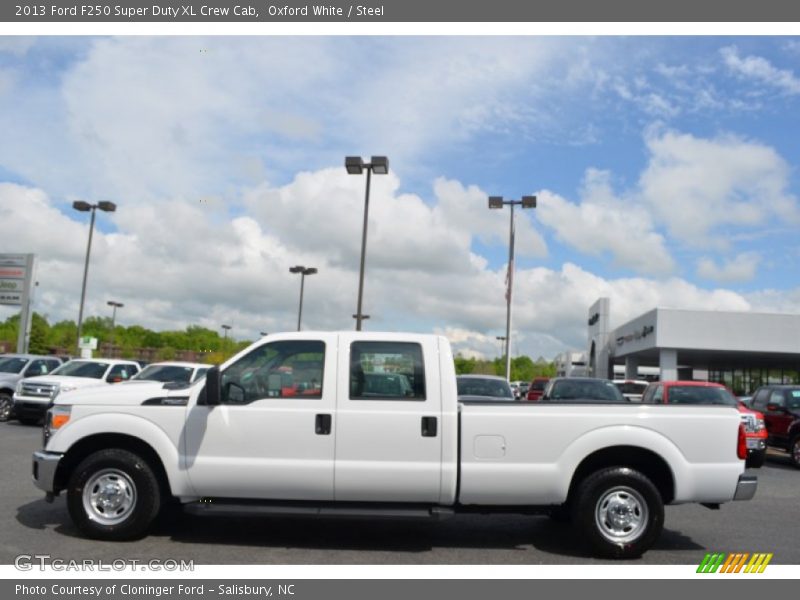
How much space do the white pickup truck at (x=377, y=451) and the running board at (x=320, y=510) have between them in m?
0.02

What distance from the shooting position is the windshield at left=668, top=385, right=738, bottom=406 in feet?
49.9

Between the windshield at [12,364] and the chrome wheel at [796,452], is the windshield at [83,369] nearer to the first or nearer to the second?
the windshield at [12,364]

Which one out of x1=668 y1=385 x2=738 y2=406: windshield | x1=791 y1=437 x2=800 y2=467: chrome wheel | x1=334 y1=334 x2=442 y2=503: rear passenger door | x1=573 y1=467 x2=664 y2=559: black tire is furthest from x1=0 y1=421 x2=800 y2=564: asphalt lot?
x1=791 y1=437 x2=800 y2=467: chrome wheel

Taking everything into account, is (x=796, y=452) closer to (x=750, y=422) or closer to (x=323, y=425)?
(x=750, y=422)

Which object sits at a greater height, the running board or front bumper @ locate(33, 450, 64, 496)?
front bumper @ locate(33, 450, 64, 496)

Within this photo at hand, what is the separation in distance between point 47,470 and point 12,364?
52.6 ft

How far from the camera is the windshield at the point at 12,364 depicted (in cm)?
2073

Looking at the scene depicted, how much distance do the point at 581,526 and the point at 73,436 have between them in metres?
4.76

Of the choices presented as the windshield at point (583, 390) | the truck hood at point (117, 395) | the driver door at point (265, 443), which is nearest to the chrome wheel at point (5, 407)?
the windshield at point (583, 390)

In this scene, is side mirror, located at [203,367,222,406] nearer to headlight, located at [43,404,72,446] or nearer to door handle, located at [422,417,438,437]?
headlight, located at [43,404,72,446]

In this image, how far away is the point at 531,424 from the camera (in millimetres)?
6715

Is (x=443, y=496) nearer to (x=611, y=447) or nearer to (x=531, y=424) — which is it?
(x=531, y=424)

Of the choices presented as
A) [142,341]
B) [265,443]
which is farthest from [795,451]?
[142,341]

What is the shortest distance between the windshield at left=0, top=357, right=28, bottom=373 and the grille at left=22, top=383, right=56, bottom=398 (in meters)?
2.84
